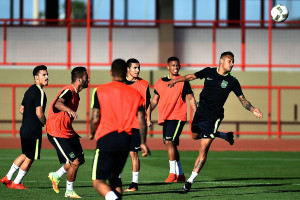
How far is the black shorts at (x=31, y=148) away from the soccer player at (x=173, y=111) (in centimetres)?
256

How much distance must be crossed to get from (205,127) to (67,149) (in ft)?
→ 7.24

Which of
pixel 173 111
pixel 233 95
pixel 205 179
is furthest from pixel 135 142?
pixel 233 95

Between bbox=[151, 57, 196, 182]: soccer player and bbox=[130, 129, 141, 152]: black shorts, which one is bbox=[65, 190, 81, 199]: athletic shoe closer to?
bbox=[130, 129, 141, 152]: black shorts

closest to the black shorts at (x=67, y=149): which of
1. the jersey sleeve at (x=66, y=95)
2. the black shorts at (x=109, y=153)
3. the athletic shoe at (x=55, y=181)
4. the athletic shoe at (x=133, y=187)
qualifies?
the athletic shoe at (x=55, y=181)

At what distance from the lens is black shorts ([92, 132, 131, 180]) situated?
7020mm

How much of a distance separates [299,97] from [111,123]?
17508mm

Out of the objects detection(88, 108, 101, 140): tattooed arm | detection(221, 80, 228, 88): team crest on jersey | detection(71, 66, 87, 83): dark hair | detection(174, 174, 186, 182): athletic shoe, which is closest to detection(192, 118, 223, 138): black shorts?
detection(221, 80, 228, 88): team crest on jersey

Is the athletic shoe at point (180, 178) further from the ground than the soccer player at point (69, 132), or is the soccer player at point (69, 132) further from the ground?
the soccer player at point (69, 132)

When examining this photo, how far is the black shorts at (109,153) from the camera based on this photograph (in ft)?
23.0

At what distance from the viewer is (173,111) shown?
12344mm

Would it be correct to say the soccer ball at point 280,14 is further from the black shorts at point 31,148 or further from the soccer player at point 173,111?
the black shorts at point 31,148

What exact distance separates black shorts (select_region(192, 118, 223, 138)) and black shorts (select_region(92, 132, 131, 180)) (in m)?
3.54

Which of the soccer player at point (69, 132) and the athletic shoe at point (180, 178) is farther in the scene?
the athletic shoe at point (180, 178)

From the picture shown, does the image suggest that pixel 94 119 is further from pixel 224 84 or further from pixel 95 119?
pixel 224 84
